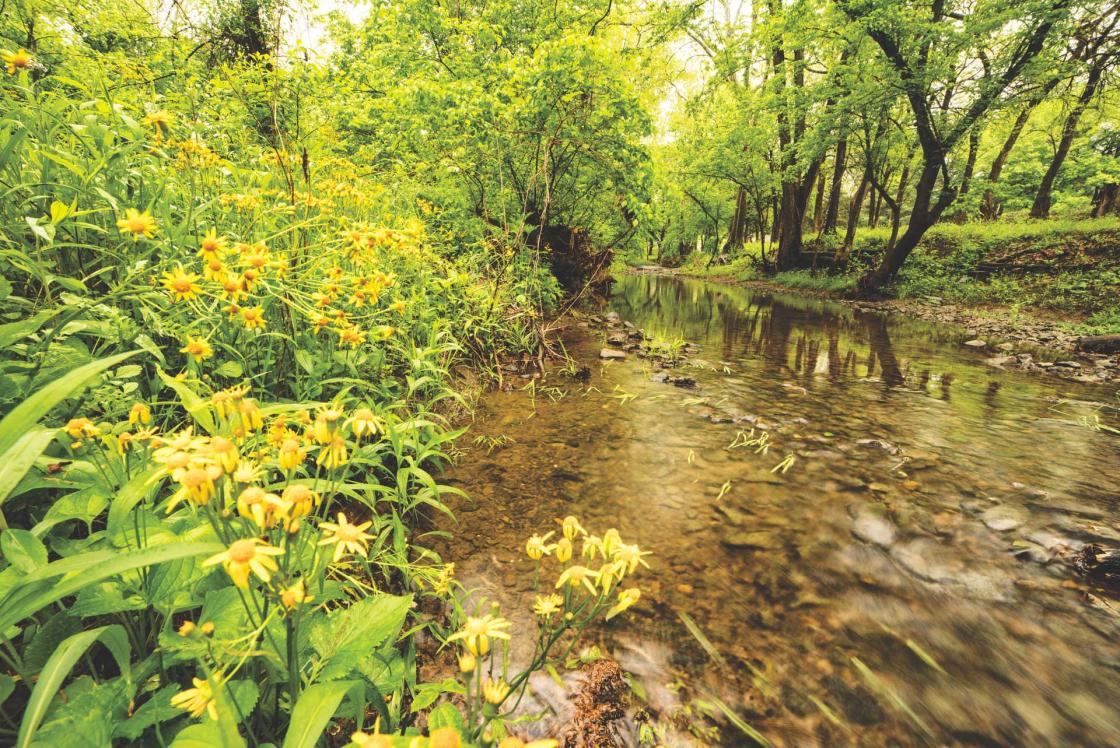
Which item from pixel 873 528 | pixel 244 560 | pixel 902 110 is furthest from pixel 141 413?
pixel 902 110

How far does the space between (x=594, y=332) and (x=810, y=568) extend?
5754 mm

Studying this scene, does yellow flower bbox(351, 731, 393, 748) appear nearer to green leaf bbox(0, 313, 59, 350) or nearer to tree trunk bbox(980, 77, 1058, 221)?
green leaf bbox(0, 313, 59, 350)

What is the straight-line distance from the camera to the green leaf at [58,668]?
0.58m

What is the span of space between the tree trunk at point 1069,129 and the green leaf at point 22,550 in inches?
588

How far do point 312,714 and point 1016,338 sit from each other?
35.7 ft

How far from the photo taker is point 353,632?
0.98 meters

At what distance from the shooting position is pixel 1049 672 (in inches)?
60.5

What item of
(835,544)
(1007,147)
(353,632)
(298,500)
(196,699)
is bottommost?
(835,544)

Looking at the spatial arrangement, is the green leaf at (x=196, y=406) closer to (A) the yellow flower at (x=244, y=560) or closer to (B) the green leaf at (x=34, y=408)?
(B) the green leaf at (x=34, y=408)

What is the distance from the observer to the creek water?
1438 mm

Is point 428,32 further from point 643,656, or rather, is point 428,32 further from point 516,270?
point 643,656

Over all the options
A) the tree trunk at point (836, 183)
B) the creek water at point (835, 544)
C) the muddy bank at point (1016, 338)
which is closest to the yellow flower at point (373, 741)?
the creek water at point (835, 544)

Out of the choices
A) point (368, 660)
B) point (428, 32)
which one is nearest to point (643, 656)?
point (368, 660)

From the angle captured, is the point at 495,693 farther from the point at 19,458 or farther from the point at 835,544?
the point at 835,544
